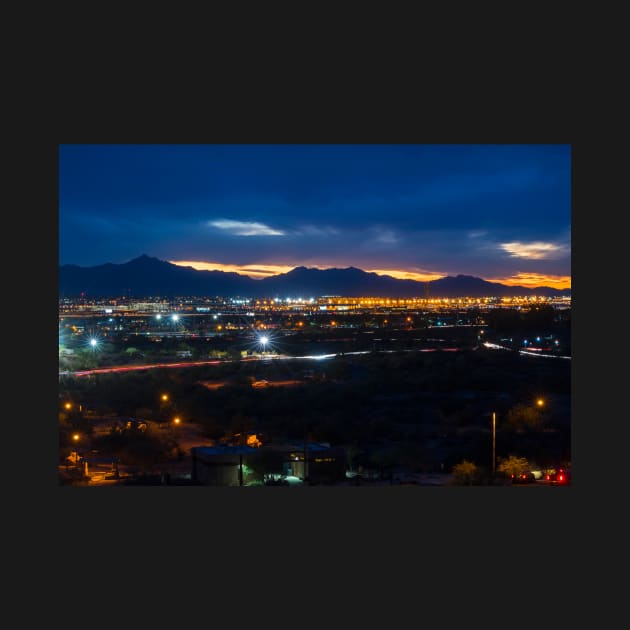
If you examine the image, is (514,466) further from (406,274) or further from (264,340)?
(264,340)

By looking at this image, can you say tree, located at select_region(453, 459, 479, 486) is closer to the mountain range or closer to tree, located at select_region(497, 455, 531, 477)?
tree, located at select_region(497, 455, 531, 477)

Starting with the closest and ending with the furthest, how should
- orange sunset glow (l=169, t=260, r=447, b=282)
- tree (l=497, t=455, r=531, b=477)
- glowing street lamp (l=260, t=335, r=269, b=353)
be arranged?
tree (l=497, t=455, r=531, b=477) < orange sunset glow (l=169, t=260, r=447, b=282) < glowing street lamp (l=260, t=335, r=269, b=353)

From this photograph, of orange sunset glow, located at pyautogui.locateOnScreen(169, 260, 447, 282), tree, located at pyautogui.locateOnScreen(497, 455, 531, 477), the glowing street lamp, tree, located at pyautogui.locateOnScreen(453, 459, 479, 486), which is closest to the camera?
tree, located at pyautogui.locateOnScreen(453, 459, 479, 486)

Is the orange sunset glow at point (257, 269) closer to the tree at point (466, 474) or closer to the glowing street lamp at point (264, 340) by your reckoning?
the tree at point (466, 474)

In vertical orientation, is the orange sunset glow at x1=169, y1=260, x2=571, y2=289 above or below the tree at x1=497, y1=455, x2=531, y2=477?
above

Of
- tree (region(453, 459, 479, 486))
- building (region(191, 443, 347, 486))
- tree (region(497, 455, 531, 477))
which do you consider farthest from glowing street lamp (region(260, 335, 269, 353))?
tree (region(453, 459, 479, 486))

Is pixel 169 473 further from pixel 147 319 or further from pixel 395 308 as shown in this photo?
pixel 147 319
